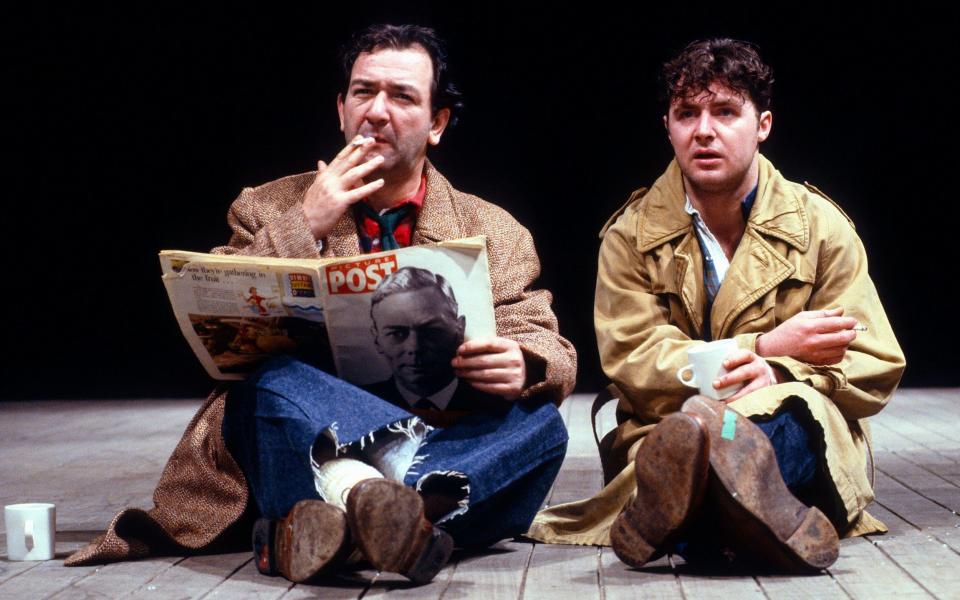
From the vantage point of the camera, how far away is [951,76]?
245 inches

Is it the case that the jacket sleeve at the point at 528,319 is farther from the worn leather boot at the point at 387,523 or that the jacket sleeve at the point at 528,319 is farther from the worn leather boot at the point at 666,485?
the worn leather boot at the point at 387,523

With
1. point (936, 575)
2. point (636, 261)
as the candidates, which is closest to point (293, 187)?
point (636, 261)

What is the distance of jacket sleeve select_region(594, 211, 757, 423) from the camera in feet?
8.80

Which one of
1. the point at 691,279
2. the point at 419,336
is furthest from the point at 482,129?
the point at 419,336

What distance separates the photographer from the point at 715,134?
2.74 meters

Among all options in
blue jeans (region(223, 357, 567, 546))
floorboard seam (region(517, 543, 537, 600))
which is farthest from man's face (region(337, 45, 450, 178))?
floorboard seam (region(517, 543, 537, 600))

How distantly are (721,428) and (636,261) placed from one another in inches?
25.7

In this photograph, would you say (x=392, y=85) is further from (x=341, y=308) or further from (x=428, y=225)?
(x=341, y=308)

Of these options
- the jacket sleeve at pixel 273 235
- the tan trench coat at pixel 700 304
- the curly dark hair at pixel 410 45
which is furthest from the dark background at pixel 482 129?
the jacket sleeve at pixel 273 235

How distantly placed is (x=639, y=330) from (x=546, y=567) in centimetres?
54

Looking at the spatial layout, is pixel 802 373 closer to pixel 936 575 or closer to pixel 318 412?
pixel 936 575

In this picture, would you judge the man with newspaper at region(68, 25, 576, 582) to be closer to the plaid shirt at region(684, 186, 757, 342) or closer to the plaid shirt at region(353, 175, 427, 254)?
the plaid shirt at region(353, 175, 427, 254)

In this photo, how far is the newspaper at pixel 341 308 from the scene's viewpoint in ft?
7.89

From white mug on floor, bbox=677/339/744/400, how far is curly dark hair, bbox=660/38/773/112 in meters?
0.56
